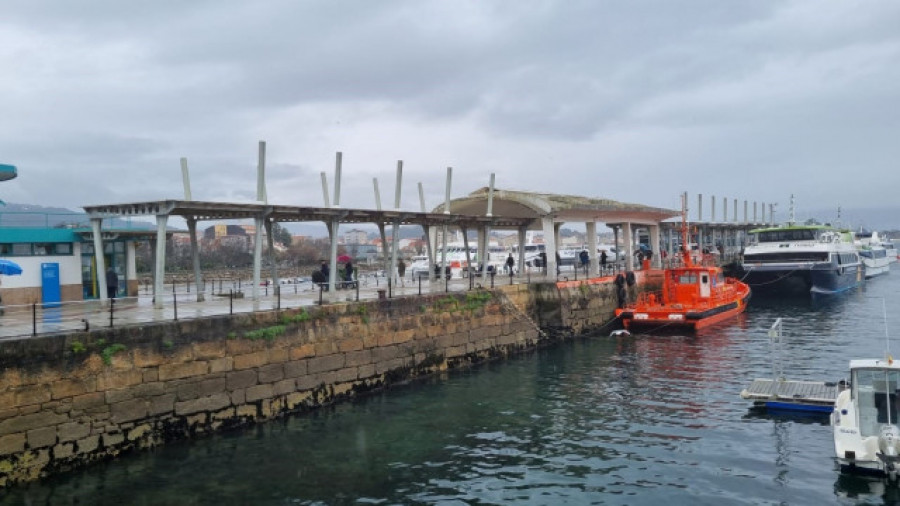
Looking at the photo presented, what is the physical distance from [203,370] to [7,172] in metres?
10.9

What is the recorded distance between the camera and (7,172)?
818 inches

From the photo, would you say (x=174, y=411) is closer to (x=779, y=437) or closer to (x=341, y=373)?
(x=341, y=373)

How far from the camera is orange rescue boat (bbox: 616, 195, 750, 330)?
31.7m

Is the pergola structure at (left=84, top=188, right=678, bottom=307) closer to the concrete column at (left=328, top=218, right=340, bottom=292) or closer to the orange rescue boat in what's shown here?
the concrete column at (left=328, top=218, right=340, bottom=292)

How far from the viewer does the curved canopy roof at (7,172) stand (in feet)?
67.6

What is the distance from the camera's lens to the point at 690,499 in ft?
39.1

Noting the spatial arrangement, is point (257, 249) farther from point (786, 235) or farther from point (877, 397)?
point (786, 235)

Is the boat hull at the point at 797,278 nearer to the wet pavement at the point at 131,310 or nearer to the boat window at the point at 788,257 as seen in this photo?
the boat window at the point at 788,257

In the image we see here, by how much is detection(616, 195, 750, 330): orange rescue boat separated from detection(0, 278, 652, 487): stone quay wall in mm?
10579

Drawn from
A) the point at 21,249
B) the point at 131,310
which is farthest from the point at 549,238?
the point at 21,249

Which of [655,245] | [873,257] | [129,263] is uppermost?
[655,245]

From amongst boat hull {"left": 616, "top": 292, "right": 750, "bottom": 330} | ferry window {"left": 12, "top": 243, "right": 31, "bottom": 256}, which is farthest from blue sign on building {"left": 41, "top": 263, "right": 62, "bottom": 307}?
boat hull {"left": 616, "top": 292, "right": 750, "bottom": 330}

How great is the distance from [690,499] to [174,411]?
37.0ft

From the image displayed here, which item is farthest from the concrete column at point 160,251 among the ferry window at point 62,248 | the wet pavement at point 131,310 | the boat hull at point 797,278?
the boat hull at point 797,278
